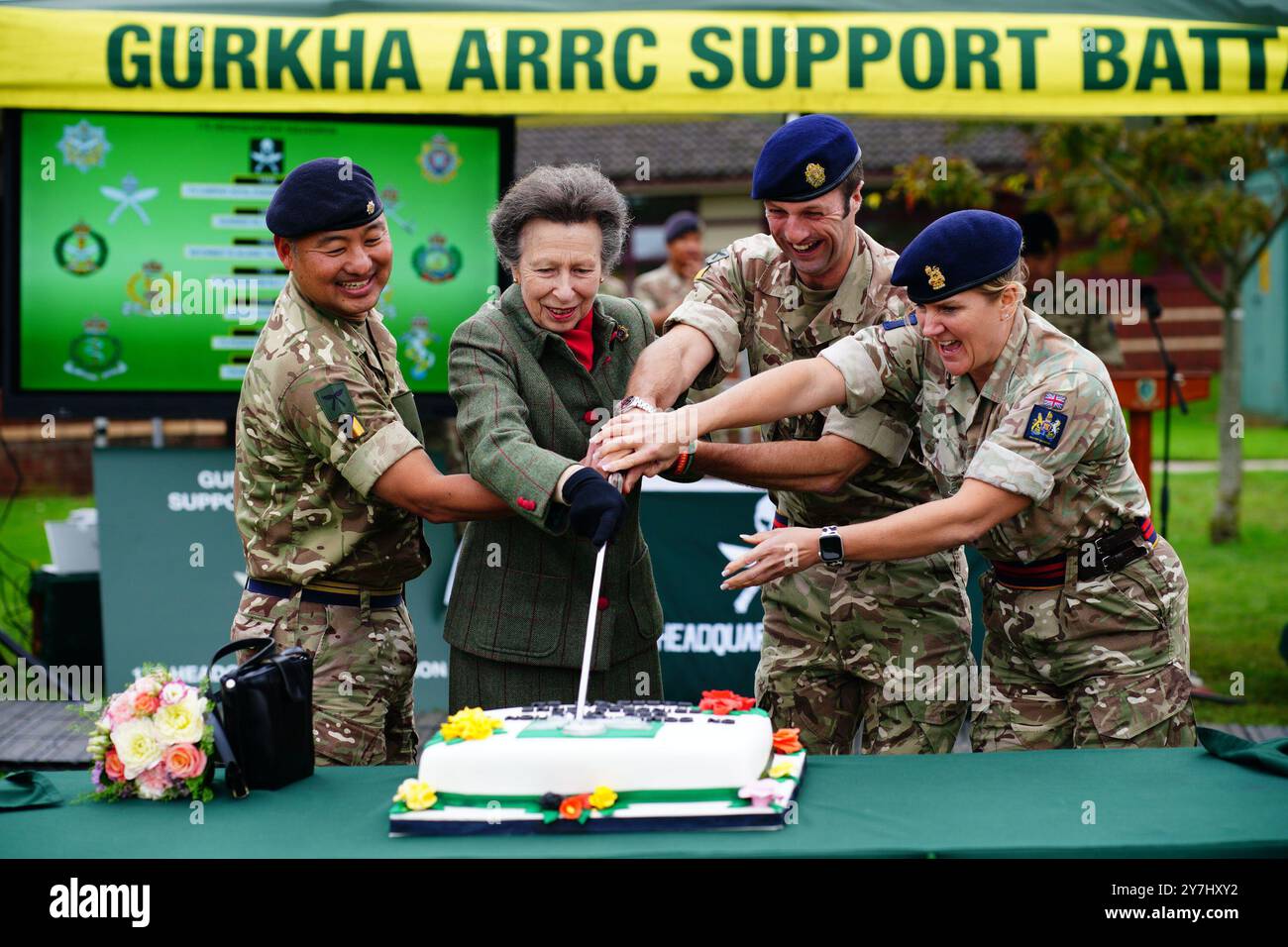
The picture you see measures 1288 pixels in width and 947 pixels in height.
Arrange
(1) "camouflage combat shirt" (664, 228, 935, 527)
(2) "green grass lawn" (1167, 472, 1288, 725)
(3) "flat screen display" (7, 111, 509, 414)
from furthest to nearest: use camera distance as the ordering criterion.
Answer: (2) "green grass lawn" (1167, 472, 1288, 725) < (3) "flat screen display" (7, 111, 509, 414) < (1) "camouflage combat shirt" (664, 228, 935, 527)

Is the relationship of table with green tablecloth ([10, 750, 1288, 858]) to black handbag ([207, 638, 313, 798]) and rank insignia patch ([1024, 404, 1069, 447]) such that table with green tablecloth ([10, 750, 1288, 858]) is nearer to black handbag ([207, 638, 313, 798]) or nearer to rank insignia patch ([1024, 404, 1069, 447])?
black handbag ([207, 638, 313, 798])

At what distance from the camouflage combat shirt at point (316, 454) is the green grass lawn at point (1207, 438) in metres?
13.0

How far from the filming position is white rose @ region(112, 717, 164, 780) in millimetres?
2584

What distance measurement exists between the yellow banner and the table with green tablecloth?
10.2ft

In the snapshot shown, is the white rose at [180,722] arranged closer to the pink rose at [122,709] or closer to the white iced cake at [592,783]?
Result: the pink rose at [122,709]

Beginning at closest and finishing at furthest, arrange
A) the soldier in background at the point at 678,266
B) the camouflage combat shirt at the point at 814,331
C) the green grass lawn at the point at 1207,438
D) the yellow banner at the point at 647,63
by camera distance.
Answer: the camouflage combat shirt at the point at 814,331
the yellow banner at the point at 647,63
the soldier in background at the point at 678,266
the green grass lawn at the point at 1207,438

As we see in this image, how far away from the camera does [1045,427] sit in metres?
2.93

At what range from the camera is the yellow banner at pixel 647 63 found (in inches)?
203

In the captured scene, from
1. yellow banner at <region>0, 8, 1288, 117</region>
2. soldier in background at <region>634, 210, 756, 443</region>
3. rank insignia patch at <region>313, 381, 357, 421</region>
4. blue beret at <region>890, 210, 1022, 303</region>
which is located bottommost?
rank insignia patch at <region>313, 381, 357, 421</region>

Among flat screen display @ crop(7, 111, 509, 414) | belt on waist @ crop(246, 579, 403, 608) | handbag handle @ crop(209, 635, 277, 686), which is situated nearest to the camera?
handbag handle @ crop(209, 635, 277, 686)

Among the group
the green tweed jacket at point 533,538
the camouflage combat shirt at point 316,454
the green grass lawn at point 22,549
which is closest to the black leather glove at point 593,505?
the green tweed jacket at point 533,538

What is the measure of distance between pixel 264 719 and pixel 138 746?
0.23m

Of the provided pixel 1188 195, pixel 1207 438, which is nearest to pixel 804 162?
pixel 1188 195

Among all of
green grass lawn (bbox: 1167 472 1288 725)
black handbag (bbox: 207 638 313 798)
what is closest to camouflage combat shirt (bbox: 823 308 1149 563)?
black handbag (bbox: 207 638 313 798)
